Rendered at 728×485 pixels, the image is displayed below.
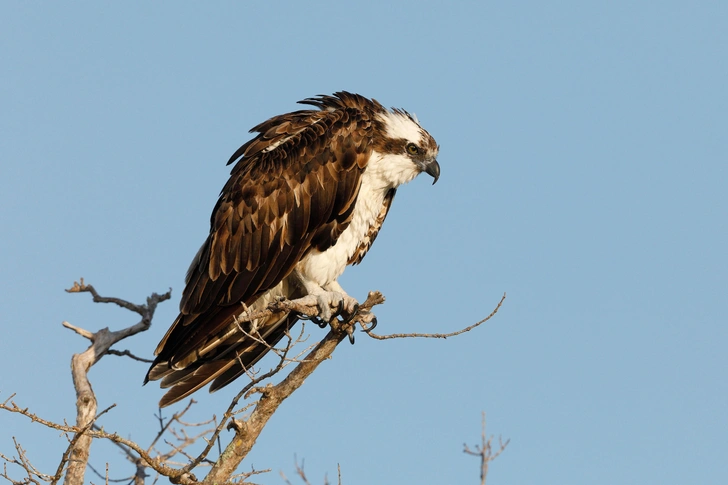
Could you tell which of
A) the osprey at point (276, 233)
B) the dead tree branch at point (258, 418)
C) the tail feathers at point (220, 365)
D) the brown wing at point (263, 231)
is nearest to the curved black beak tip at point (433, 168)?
the osprey at point (276, 233)

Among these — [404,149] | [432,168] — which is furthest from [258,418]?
[432,168]

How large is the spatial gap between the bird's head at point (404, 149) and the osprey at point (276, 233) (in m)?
0.01

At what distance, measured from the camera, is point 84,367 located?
22.8 ft

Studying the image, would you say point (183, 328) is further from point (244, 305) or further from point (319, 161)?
point (319, 161)

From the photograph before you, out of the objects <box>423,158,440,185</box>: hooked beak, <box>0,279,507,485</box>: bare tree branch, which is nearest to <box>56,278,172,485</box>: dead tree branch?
<box>0,279,507,485</box>: bare tree branch

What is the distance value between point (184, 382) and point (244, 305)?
1056 millimetres

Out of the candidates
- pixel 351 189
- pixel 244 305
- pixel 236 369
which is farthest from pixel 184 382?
pixel 351 189

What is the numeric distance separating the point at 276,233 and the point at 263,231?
0.11 metres

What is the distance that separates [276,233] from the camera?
7109 millimetres

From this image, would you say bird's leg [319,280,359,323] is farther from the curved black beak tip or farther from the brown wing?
the curved black beak tip

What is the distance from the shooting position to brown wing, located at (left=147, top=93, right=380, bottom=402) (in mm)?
7016

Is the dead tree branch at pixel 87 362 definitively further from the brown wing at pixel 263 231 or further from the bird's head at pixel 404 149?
the bird's head at pixel 404 149

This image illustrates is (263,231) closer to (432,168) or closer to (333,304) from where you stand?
(333,304)

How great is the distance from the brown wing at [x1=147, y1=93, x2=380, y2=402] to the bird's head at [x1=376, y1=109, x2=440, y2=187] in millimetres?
261
